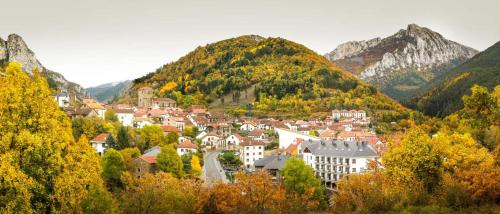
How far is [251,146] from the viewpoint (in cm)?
6175

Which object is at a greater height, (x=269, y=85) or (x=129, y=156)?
(x=269, y=85)

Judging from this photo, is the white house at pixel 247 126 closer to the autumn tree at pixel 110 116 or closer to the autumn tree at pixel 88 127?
the autumn tree at pixel 110 116

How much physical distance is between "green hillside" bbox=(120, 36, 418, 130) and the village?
25629 mm

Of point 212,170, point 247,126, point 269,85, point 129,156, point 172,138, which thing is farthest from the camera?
point 269,85

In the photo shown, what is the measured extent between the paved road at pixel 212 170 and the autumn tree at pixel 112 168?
9.18 m

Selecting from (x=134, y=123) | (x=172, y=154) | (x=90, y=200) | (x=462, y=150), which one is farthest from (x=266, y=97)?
(x=90, y=200)

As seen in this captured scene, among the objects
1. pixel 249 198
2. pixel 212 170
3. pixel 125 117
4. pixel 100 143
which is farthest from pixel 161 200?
pixel 125 117

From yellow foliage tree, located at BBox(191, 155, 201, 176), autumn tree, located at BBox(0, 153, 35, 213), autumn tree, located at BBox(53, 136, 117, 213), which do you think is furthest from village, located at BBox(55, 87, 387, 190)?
autumn tree, located at BBox(0, 153, 35, 213)

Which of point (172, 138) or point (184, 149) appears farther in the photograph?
point (172, 138)

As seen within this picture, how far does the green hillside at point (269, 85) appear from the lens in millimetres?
116250

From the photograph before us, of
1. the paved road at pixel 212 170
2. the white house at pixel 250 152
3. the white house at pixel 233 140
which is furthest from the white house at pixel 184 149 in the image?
the white house at pixel 233 140

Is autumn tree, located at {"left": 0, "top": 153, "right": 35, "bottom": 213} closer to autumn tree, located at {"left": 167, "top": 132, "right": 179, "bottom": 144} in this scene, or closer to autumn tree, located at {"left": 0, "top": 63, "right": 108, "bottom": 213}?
autumn tree, located at {"left": 0, "top": 63, "right": 108, "bottom": 213}

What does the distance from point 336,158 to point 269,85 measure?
83119 mm

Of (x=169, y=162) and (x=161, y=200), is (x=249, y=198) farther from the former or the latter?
(x=169, y=162)
